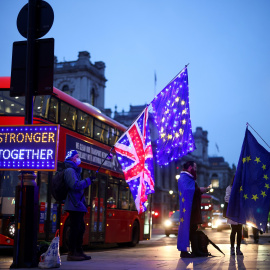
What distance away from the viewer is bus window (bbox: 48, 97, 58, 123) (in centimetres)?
1217

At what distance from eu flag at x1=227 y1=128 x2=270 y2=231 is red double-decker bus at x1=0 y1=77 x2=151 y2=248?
3447 mm

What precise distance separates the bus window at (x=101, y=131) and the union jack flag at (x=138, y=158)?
4620 mm

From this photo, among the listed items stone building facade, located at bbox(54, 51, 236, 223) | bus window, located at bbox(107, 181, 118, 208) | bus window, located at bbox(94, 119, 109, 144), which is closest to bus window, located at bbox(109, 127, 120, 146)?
bus window, located at bbox(94, 119, 109, 144)

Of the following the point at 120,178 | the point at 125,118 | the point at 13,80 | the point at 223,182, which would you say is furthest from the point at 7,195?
the point at 223,182

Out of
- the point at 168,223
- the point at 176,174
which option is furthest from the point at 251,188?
the point at 176,174

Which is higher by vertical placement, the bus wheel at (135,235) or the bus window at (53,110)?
the bus window at (53,110)

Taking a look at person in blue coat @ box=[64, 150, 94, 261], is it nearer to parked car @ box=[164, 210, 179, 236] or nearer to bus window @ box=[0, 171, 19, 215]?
bus window @ box=[0, 171, 19, 215]

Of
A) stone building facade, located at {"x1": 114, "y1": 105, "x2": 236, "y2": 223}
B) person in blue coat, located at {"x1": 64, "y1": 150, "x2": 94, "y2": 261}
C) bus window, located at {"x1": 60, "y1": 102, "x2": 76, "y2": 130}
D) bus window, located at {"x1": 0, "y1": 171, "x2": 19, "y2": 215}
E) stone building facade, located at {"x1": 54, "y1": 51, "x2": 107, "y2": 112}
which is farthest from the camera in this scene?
stone building facade, located at {"x1": 114, "y1": 105, "x2": 236, "y2": 223}

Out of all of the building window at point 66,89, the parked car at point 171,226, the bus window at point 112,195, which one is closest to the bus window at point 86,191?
the bus window at point 112,195

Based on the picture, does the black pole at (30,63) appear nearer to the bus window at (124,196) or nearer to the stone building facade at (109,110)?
the bus window at (124,196)

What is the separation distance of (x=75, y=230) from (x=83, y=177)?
5089 mm

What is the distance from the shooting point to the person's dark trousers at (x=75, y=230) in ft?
27.4

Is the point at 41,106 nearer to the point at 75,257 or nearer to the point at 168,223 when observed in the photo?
the point at 75,257

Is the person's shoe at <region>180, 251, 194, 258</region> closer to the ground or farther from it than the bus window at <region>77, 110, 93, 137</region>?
closer to the ground
